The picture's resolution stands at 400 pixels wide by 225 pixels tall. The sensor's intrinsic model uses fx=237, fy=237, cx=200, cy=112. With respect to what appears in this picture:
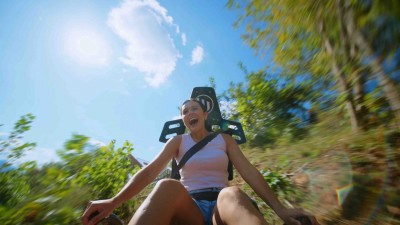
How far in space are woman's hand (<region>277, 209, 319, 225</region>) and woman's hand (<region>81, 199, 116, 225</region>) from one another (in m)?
1.02

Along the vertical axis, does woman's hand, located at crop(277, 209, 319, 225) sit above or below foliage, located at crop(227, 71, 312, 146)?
below

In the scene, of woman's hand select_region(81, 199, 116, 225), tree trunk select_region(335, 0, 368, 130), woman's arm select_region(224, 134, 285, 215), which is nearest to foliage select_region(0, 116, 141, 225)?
woman's hand select_region(81, 199, 116, 225)

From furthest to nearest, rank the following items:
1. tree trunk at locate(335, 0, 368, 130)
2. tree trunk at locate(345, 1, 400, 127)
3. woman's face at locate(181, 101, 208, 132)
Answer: woman's face at locate(181, 101, 208, 132), tree trunk at locate(335, 0, 368, 130), tree trunk at locate(345, 1, 400, 127)

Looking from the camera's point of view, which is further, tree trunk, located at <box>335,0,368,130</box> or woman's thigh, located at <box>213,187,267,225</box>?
tree trunk, located at <box>335,0,368,130</box>

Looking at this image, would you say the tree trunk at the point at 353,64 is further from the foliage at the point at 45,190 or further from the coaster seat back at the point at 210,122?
the foliage at the point at 45,190

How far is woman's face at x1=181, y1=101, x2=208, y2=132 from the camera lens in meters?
2.25

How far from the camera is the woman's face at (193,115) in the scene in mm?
2248

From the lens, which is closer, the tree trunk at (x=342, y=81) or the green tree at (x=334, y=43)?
the green tree at (x=334, y=43)

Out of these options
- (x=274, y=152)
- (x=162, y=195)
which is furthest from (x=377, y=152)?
(x=162, y=195)

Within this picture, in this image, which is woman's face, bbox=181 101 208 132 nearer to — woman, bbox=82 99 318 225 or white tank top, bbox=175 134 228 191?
woman, bbox=82 99 318 225

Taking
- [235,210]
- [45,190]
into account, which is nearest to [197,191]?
[235,210]

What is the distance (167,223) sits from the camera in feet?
4.41

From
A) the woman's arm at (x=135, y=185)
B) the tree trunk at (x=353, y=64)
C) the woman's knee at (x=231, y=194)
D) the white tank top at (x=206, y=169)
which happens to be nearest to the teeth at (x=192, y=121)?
the woman's arm at (x=135, y=185)

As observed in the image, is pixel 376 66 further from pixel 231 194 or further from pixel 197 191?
pixel 197 191
